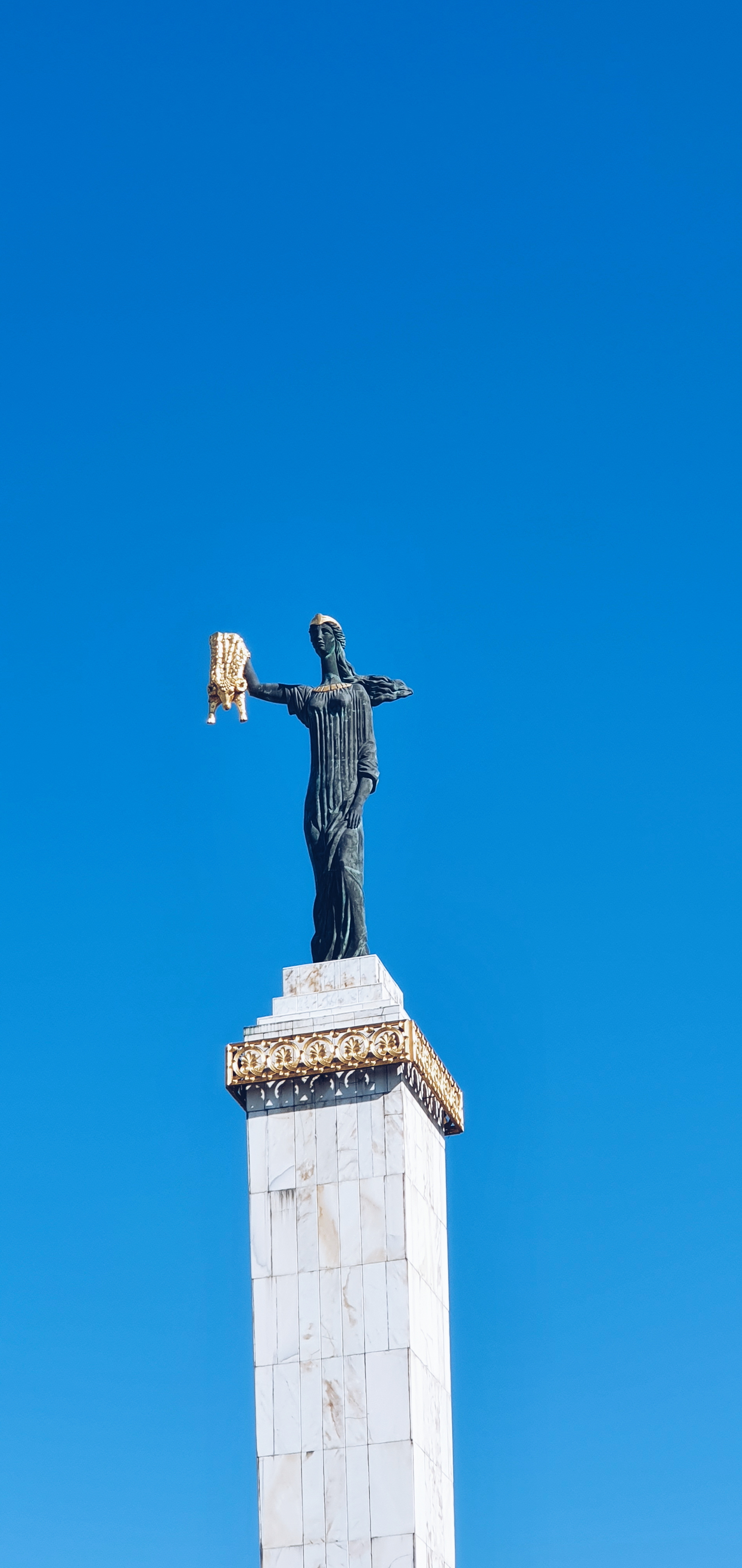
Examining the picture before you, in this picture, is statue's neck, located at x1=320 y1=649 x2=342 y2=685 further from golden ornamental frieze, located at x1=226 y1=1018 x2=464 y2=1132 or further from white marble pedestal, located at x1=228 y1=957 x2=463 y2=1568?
golden ornamental frieze, located at x1=226 y1=1018 x2=464 y2=1132

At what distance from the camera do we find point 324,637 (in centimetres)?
3675

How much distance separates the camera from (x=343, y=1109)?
33.1m

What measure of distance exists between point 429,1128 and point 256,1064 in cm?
286

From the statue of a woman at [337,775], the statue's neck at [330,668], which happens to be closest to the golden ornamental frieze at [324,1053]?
the statue of a woman at [337,775]

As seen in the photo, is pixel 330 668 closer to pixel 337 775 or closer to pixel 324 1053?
pixel 337 775

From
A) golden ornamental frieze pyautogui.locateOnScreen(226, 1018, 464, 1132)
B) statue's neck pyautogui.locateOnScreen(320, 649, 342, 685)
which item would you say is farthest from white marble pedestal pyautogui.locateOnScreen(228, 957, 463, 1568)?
statue's neck pyautogui.locateOnScreen(320, 649, 342, 685)

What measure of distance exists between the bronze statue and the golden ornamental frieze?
1.70 metres


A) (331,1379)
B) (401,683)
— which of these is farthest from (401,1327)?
(401,683)

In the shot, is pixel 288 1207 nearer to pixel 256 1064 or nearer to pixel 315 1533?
pixel 256 1064

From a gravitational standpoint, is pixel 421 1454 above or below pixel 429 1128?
below

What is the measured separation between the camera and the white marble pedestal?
3103 centimetres

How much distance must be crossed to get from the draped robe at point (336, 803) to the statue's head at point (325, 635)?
0.74 meters

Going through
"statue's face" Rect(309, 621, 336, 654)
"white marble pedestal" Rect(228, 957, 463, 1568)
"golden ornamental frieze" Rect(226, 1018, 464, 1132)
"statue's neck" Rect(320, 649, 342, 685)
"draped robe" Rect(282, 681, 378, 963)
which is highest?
"statue's face" Rect(309, 621, 336, 654)

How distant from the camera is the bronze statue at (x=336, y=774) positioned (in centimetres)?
3497
